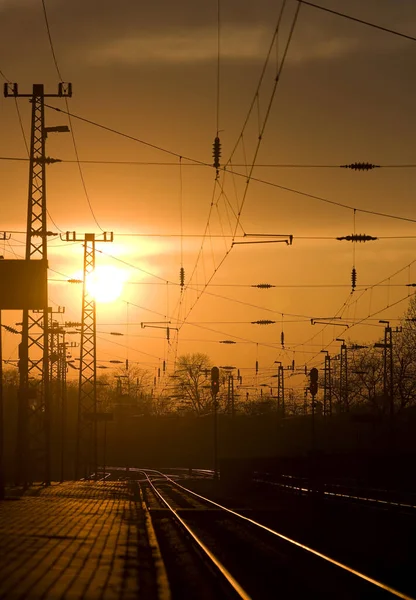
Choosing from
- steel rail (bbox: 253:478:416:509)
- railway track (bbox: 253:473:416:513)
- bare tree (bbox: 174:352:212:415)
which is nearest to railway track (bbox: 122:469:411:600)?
steel rail (bbox: 253:478:416:509)

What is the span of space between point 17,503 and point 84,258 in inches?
1116

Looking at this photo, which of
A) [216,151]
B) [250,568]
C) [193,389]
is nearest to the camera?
[250,568]

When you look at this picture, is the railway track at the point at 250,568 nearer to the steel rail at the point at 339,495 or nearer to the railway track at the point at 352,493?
the steel rail at the point at 339,495

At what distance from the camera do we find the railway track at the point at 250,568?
14.0 m

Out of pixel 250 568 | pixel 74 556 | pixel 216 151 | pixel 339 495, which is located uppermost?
pixel 216 151

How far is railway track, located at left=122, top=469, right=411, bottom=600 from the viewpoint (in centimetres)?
1399

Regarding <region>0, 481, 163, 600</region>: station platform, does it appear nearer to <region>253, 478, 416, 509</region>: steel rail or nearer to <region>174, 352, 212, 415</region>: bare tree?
<region>253, 478, 416, 509</region>: steel rail

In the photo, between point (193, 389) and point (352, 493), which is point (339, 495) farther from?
point (193, 389)

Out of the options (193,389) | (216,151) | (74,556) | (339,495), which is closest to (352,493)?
(339,495)

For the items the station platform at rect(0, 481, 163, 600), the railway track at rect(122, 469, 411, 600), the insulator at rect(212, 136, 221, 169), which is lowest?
the railway track at rect(122, 469, 411, 600)


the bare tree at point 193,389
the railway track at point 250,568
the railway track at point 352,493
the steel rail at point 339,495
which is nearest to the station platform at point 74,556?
the railway track at point 250,568

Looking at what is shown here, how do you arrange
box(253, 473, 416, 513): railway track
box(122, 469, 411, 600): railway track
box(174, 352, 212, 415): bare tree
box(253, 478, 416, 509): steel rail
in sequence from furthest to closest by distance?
box(174, 352, 212, 415): bare tree
box(253, 473, 416, 513): railway track
box(253, 478, 416, 509): steel rail
box(122, 469, 411, 600): railway track

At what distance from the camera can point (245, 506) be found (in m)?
39.9

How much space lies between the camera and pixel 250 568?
1736 cm
